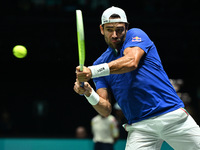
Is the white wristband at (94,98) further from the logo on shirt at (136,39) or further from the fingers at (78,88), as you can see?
the logo on shirt at (136,39)

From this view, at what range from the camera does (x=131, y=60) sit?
128 inches

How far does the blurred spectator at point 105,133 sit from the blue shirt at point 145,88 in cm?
495

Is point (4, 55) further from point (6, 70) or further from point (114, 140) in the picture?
point (114, 140)

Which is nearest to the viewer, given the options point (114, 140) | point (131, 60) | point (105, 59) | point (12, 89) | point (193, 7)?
point (131, 60)

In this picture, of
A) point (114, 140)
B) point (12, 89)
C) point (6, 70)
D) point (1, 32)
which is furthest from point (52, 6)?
point (114, 140)

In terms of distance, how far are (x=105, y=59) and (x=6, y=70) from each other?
10.4 m

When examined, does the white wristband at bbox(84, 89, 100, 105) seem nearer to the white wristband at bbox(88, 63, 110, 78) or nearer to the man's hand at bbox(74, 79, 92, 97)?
the man's hand at bbox(74, 79, 92, 97)

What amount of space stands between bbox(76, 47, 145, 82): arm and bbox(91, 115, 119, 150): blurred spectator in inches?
211

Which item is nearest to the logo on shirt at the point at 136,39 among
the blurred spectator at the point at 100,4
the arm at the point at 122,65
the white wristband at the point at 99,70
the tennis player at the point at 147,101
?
the tennis player at the point at 147,101

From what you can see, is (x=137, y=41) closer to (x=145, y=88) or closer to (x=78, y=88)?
(x=145, y=88)

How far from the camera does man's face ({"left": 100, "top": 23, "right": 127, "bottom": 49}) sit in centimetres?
370

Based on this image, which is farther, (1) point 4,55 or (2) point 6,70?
(2) point 6,70

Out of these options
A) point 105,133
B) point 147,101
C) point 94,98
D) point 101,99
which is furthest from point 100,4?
point 147,101

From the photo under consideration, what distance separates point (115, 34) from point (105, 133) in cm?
540
